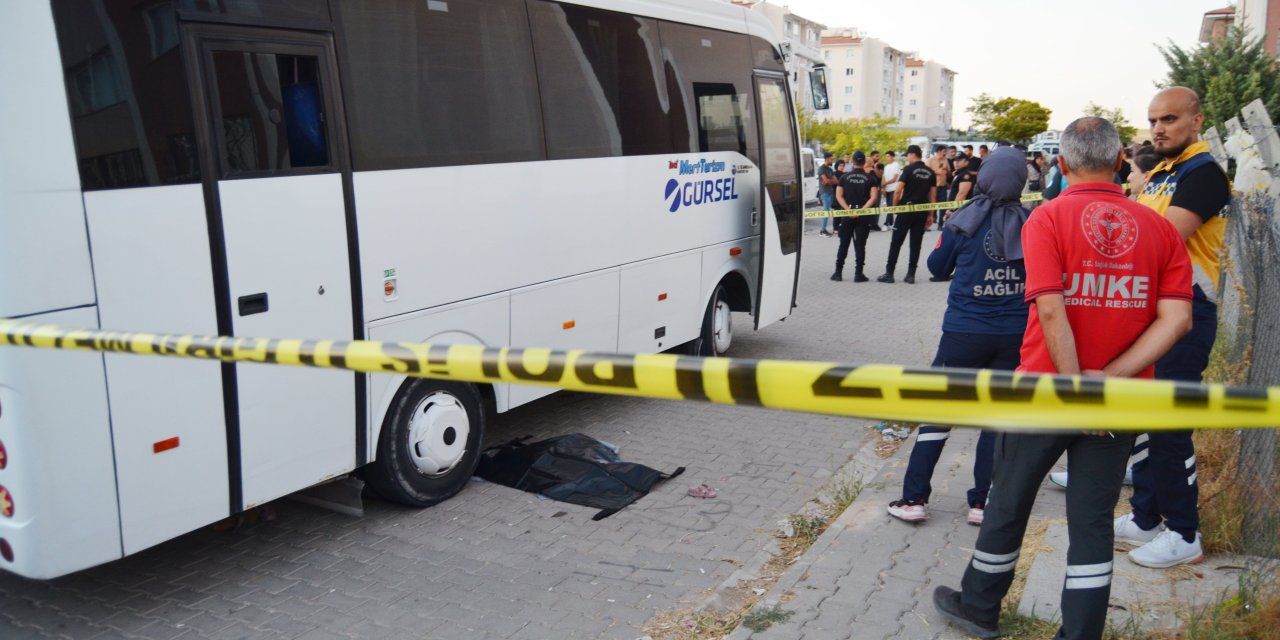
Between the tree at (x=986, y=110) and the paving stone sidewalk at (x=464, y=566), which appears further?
the tree at (x=986, y=110)

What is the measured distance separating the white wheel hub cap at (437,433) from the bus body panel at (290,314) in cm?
51

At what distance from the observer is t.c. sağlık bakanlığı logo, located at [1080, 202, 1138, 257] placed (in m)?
3.20

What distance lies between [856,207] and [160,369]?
44.4 feet

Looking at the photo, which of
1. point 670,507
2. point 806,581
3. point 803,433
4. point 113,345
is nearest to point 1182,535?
point 806,581

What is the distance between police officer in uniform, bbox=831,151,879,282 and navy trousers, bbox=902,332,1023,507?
35.1 ft

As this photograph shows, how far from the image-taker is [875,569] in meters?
4.60

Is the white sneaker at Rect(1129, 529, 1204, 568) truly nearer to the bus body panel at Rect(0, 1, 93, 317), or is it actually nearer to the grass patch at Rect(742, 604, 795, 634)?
the grass patch at Rect(742, 604, 795, 634)

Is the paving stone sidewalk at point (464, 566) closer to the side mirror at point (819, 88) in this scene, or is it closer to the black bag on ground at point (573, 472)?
the black bag on ground at point (573, 472)

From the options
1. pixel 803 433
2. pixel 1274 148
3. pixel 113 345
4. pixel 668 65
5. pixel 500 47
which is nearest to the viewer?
pixel 113 345

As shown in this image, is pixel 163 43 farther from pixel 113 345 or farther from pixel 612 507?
pixel 612 507

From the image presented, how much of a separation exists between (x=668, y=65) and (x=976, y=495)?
14.4 ft

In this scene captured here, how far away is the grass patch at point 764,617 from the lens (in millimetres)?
4074

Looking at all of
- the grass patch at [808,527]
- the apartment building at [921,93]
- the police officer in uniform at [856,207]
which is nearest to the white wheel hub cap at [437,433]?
the grass patch at [808,527]

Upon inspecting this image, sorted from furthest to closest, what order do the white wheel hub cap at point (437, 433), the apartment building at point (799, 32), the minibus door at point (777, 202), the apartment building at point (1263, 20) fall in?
the apartment building at point (799, 32) < the apartment building at point (1263, 20) < the minibus door at point (777, 202) < the white wheel hub cap at point (437, 433)
